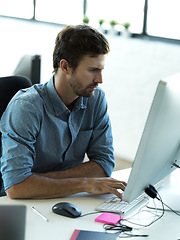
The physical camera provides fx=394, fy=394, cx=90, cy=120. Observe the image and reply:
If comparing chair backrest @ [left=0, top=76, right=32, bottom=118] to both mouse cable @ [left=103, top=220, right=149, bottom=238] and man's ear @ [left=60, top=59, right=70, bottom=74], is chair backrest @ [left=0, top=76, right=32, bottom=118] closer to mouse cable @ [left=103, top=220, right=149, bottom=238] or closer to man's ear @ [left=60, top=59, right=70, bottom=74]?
man's ear @ [left=60, top=59, right=70, bottom=74]

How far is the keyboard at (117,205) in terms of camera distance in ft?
4.60

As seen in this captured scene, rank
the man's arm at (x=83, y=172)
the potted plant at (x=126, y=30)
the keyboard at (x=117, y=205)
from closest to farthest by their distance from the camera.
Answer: the keyboard at (x=117, y=205)
the man's arm at (x=83, y=172)
the potted plant at (x=126, y=30)

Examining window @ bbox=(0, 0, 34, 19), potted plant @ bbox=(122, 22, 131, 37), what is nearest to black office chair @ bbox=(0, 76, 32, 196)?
potted plant @ bbox=(122, 22, 131, 37)

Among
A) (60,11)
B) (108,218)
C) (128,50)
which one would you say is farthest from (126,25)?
(108,218)

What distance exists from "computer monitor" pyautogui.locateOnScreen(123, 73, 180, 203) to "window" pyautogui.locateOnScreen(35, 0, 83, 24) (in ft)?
8.89

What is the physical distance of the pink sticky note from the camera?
1.31 meters

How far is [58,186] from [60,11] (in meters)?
2.75

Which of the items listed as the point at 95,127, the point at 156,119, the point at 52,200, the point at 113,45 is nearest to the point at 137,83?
the point at 113,45

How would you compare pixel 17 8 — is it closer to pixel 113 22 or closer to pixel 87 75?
pixel 113 22

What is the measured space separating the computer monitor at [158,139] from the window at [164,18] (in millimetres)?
2034

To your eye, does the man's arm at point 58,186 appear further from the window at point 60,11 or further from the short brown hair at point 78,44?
the window at point 60,11

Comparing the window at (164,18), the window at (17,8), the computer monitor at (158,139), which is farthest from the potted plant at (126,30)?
the computer monitor at (158,139)

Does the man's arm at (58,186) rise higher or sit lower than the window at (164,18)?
lower

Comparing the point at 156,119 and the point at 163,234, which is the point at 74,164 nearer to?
the point at 163,234
